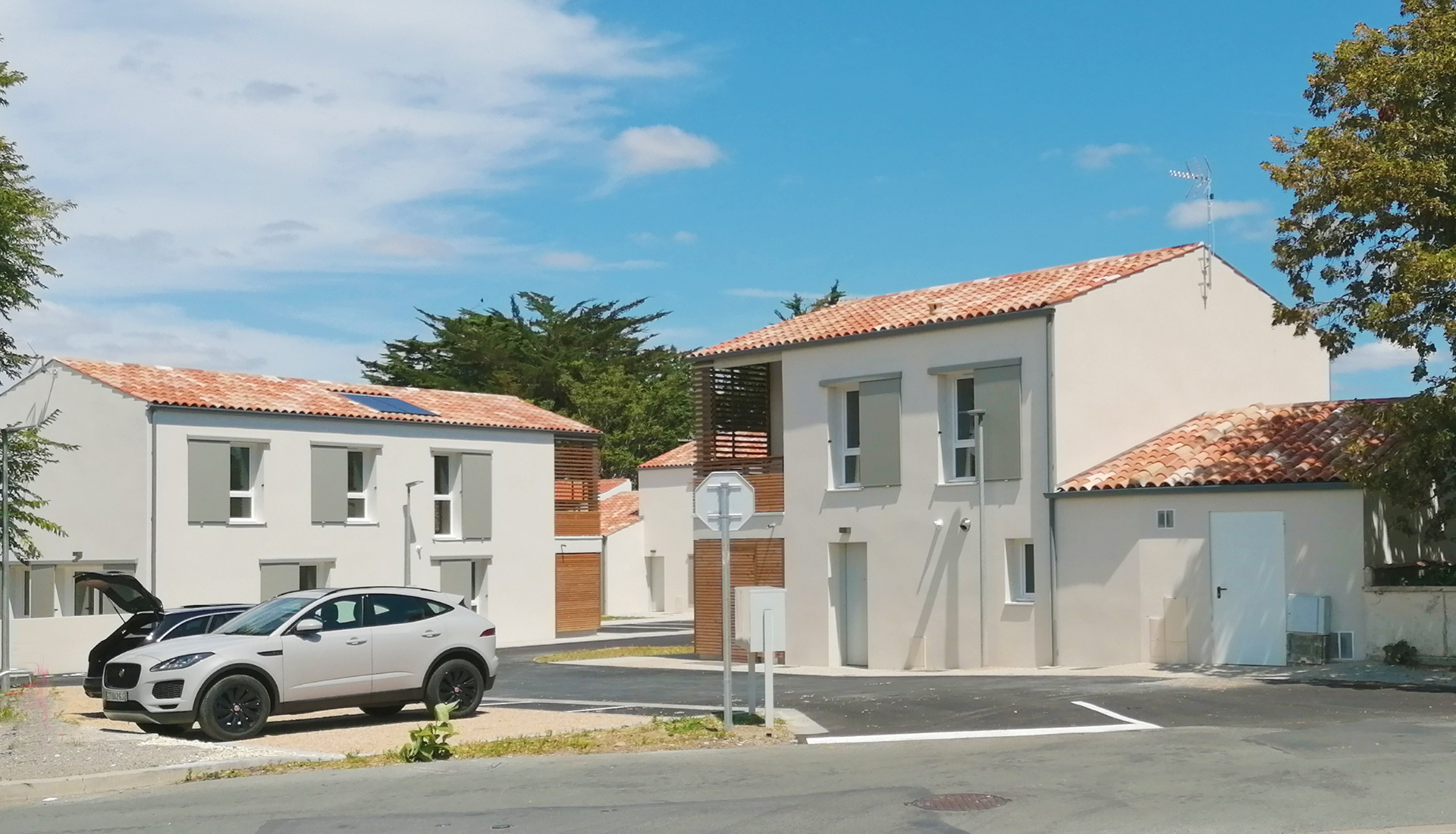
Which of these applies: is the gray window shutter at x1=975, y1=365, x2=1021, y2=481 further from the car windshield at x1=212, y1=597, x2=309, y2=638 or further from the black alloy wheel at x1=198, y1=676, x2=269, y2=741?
the black alloy wheel at x1=198, y1=676, x2=269, y2=741

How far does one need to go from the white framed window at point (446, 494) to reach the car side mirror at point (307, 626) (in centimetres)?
2383

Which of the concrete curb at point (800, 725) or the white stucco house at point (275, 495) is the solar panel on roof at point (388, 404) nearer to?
the white stucco house at point (275, 495)

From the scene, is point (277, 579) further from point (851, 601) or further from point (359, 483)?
point (851, 601)

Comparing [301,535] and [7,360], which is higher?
[7,360]

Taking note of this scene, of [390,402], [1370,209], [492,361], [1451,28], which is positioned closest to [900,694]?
[1370,209]

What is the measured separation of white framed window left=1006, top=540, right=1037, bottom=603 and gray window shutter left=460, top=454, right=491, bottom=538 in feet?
59.9

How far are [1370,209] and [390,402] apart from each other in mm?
26813

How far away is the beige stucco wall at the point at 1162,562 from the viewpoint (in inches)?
907

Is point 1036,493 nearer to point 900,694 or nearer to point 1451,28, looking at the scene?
point 900,694

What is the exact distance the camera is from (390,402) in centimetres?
4088

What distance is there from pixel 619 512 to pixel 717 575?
92.4 ft

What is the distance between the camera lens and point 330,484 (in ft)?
124

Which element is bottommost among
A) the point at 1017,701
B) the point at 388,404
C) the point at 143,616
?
the point at 1017,701

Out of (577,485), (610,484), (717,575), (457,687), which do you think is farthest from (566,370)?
(457,687)
